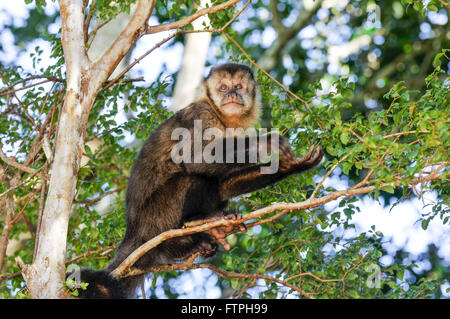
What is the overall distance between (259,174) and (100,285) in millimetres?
2307

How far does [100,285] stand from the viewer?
20.4 ft

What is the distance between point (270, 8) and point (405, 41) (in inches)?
148

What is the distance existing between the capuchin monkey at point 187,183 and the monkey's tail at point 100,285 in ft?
0.81

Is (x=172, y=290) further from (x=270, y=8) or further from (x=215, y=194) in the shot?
(x=270, y=8)

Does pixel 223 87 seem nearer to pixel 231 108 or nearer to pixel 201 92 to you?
pixel 201 92

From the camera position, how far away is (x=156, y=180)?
7.24 meters

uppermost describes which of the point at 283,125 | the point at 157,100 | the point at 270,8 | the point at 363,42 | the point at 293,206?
the point at 270,8

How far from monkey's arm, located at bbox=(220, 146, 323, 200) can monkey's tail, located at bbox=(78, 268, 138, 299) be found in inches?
71.4

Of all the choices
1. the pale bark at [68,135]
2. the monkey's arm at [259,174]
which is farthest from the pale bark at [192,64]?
the pale bark at [68,135]

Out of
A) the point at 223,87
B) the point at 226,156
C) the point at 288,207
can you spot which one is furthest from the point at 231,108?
the point at 288,207

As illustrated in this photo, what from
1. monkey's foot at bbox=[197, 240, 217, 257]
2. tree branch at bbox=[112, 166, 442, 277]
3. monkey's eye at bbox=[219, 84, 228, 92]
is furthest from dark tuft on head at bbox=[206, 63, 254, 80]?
tree branch at bbox=[112, 166, 442, 277]

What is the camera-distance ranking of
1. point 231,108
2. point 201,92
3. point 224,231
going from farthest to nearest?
point 201,92 → point 231,108 → point 224,231

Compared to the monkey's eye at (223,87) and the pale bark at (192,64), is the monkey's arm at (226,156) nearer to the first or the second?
the monkey's eye at (223,87)

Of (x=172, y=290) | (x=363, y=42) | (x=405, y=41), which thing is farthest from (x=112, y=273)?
(x=405, y=41)
